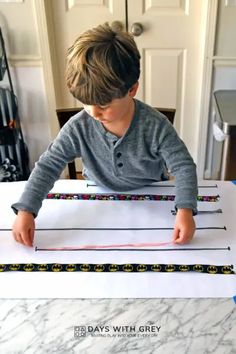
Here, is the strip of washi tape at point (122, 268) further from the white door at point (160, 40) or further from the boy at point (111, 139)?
the white door at point (160, 40)

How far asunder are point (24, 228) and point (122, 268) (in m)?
0.22

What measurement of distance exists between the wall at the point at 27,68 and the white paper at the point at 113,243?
3.90 ft

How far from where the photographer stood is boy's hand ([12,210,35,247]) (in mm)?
817

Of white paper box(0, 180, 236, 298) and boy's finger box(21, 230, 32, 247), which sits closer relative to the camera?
white paper box(0, 180, 236, 298)

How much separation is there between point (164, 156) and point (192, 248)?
24 cm

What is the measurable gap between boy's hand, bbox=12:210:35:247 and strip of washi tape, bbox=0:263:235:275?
2.7 inches

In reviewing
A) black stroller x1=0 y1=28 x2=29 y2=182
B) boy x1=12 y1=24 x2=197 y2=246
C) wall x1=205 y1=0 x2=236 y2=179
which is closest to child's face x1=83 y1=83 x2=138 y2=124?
boy x1=12 y1=24 x2=197 y2=246

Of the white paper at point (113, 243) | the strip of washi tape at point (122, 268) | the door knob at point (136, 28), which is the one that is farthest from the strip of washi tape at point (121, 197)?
the door knob at point (136, 28)

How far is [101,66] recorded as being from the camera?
72 cm

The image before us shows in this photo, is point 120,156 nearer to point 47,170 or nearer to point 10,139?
point 47,170
